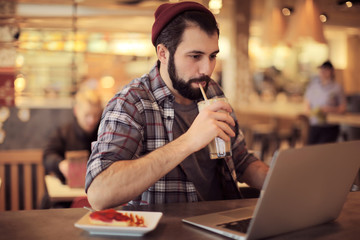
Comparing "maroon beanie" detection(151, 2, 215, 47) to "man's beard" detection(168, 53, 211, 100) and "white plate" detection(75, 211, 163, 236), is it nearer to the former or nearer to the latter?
"man's beard" detection(168, 53, 211, 100)

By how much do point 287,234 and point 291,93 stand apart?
37.6 ft

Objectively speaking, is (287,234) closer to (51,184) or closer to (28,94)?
(51,184)

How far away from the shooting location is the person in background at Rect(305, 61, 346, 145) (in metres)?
6.77

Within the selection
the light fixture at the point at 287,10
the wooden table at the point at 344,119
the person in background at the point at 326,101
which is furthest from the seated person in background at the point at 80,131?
the wooden table at the point at 344,119

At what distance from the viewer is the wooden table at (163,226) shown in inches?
46.1

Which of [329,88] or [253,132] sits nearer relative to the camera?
[329,88]

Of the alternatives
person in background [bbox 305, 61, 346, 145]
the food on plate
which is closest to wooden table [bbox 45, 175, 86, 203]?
the food on plate

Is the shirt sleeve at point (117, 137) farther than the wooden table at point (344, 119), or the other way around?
the wooden table at point (344, 119)

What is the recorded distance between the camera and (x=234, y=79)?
915 centimetres

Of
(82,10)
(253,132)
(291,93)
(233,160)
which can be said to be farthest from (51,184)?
(291,93)

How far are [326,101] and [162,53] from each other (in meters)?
5.53

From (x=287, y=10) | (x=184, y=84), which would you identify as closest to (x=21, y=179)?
(x=184, y=84)

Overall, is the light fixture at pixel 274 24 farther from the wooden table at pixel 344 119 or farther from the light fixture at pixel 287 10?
the wooden table at pixel 344 119

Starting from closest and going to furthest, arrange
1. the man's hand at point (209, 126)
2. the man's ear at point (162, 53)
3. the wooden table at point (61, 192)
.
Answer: the man's hand at point (209, 126)
the man's ear at point (162, 53)
the wooden table at point (61, 192)
